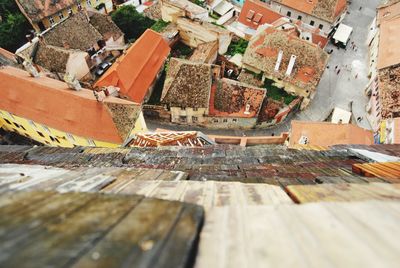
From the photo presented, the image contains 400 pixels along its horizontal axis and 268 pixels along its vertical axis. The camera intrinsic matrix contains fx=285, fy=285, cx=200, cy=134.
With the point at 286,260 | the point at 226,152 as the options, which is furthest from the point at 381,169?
the point at 286,260

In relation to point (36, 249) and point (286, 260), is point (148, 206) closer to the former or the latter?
point (36, 249)

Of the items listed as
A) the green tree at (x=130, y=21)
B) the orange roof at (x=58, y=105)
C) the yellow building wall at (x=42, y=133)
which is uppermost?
the green tree at (x=130, y=21)

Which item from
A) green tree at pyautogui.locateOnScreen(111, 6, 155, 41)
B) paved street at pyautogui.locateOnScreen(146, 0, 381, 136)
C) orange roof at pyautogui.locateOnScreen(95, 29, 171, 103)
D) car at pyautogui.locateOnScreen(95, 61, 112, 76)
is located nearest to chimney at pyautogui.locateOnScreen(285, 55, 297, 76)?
paved street at pyautogui.locateOnScreen(146, 0, 381, 136)

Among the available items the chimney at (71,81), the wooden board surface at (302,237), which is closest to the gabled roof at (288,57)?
the chimney at (71,81)

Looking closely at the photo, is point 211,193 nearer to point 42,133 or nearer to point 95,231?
point 95,231

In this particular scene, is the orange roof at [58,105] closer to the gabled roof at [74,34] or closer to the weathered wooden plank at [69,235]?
the gabled roof at [74,34]

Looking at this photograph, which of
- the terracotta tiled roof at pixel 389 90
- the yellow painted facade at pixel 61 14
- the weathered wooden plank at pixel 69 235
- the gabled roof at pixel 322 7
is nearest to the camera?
the weathered wooden plank at pixel 69 235

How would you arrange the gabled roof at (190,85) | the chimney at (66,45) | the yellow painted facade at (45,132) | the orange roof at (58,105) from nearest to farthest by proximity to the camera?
the orange roof at (58,105) → the yellow painted facade at (45,132) → the gabled roof at (190,85) → the chimney at (66,45)

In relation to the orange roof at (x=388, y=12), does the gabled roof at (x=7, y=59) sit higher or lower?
lower
